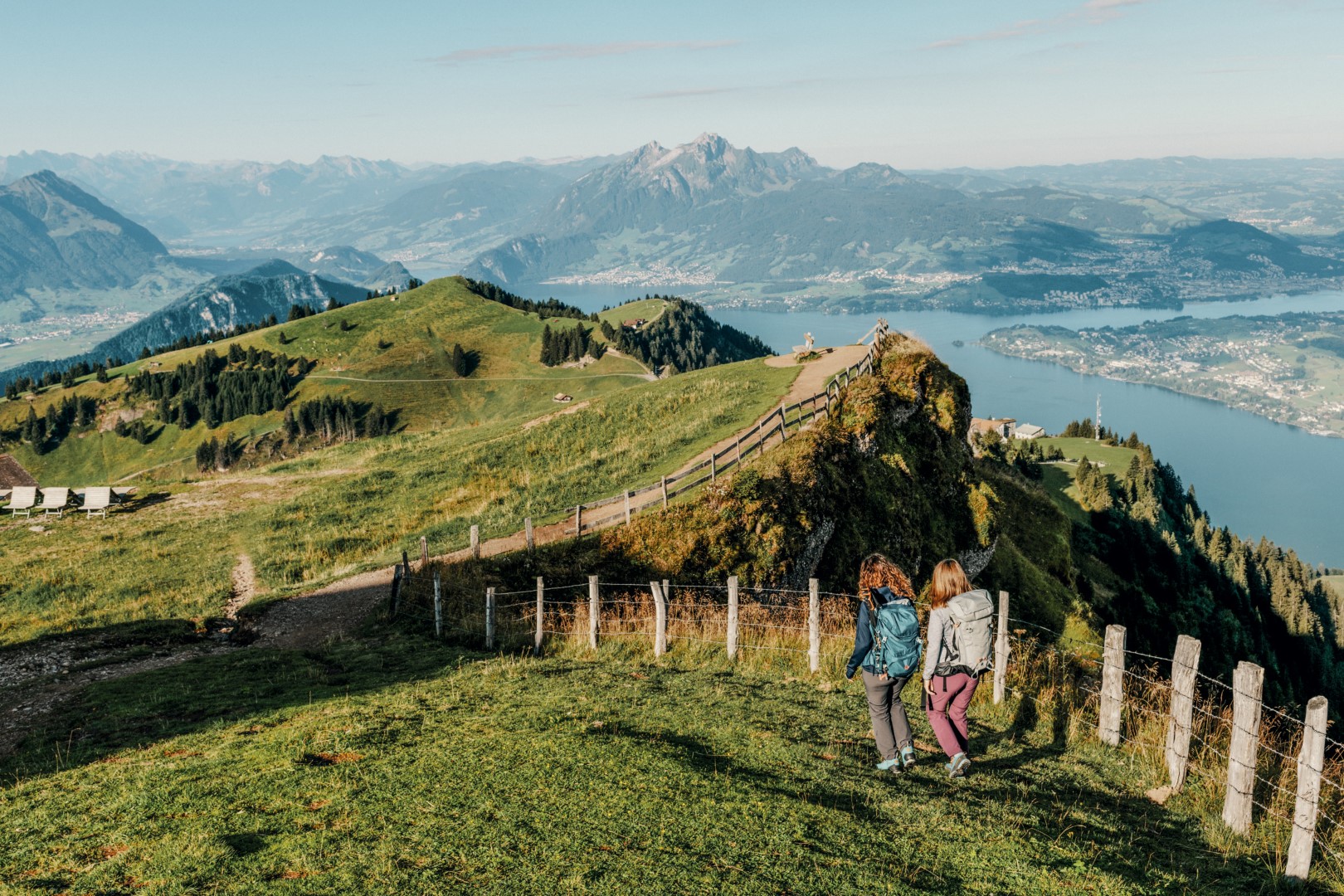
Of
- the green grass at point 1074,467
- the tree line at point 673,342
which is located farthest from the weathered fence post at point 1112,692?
the tree line at point 673,342

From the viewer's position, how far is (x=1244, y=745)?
9.38 m

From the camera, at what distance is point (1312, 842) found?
27.5ft

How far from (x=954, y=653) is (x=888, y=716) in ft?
4.49

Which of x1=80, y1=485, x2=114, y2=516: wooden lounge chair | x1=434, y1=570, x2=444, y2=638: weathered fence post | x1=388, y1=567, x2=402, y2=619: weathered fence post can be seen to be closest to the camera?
x1=434, y1=570, x2=444, y2=638: weathered fence post

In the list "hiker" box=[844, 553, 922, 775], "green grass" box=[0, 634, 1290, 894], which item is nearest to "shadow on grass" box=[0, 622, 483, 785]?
"green grass" box=[0, 634, 1290, 894]

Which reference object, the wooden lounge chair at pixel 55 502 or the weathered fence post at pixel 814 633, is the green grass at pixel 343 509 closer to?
the wooden lounge chair at pixel 55 502

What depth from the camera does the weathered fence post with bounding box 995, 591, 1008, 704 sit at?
13.8 metres

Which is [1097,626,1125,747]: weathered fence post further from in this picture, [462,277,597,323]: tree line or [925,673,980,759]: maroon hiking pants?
[462,277,597,323]: tree line

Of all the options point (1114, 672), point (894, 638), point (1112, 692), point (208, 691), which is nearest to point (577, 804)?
point (894, 638)

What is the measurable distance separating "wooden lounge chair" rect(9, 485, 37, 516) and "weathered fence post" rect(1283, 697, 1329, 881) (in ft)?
182

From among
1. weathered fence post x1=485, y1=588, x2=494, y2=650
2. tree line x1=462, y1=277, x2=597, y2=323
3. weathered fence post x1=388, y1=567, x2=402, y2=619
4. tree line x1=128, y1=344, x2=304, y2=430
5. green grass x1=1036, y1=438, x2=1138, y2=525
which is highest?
tree line x1=462, y1=277, x2=597, y2=323

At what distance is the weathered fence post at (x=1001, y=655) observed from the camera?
13773mm

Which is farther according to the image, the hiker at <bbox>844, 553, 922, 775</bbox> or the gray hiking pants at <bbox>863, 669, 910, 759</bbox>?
the gray hiking pants at <bbox>863, 669, 910, 759</bbox>

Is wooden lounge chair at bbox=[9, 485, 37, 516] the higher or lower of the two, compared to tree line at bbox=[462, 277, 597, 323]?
lower
